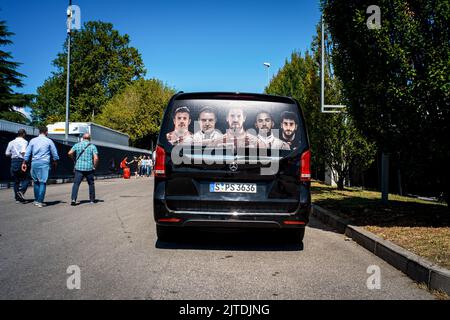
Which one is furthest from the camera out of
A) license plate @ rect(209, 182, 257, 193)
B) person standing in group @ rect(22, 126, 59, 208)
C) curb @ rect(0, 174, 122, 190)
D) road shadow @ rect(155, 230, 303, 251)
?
curb @ rect(0, 174, 122, 190)

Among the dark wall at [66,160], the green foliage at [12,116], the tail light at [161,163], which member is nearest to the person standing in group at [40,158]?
the tail light at [161,163]

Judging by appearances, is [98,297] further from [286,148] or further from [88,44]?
[88,44]

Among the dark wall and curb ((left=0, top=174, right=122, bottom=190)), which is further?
curb ((left=0, top=174, right=122, bottom=190))

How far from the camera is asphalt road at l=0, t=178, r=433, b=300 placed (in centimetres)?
354

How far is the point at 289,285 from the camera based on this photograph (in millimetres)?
3773

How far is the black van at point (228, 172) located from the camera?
15.6 feet

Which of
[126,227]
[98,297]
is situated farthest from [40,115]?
[98,297]

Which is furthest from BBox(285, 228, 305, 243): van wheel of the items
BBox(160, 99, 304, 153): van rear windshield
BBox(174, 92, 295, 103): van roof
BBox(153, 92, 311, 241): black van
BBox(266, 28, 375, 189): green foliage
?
BBox(266, 28, 375, 189): green foliage

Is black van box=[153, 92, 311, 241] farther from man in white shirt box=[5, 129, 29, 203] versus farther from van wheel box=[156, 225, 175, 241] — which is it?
man in white shirt box=[5, 129, 29, 203]

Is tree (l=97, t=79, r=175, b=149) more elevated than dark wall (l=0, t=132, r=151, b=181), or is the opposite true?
tree (l=97, t=79, r=175, b=149)

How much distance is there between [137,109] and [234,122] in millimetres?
44839

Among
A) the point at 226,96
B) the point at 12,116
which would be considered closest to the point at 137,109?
the point at 12,116

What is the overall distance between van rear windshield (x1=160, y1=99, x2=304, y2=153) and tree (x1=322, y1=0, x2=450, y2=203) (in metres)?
2.31

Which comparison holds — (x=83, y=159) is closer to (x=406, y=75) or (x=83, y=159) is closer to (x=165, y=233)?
(x=165, y=233)
